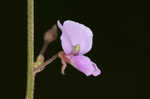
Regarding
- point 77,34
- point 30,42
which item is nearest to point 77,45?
point 77,34

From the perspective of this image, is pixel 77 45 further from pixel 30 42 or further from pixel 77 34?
pixel 30 42

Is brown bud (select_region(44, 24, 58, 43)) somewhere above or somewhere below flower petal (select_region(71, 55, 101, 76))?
above

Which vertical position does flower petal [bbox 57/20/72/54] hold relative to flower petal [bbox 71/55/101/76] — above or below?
above

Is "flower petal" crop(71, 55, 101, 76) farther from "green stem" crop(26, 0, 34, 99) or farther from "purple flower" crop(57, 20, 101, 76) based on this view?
"green stem" crop(26, 0, 34, 99)

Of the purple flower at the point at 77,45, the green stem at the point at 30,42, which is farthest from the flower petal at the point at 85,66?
the green stem at the point at 30,42

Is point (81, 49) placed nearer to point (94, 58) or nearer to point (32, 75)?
point (32, 75)

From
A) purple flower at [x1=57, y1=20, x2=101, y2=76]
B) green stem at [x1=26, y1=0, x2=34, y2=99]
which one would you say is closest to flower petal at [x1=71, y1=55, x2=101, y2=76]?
purple flower at [x1=57, y1=20, x2=101, y2=76]

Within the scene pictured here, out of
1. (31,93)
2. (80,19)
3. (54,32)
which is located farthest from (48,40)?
(80,19)
